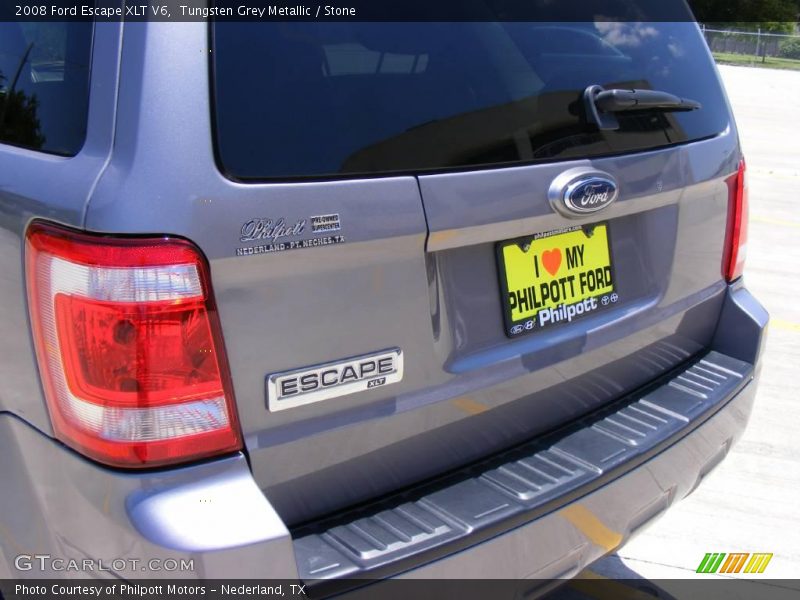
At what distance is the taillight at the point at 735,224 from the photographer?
2.68 metres

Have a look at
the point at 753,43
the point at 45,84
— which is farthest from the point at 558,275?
the point at 753,43

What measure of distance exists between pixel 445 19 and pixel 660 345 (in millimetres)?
1196

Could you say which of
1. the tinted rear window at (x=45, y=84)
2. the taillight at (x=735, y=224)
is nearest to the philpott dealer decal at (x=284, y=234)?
the tinted rear window at (x=45, y=84)

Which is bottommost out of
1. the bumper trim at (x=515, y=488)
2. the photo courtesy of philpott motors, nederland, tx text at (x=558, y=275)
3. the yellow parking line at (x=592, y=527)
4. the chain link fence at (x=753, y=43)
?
the yellow parking line at (x=592, y=527)

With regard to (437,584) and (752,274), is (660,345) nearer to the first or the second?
(437,584)

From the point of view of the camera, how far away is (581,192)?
6.68 feet

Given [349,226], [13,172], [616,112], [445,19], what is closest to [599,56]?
[616,112]

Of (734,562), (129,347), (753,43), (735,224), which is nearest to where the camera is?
(129,347)

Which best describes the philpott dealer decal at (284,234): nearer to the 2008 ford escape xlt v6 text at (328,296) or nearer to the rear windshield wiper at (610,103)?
the 2008 ford escape xlt v6 text at (328,296)

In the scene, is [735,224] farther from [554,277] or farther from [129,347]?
[129,347]

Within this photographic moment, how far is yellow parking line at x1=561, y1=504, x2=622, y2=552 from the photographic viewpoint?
6.59 ft

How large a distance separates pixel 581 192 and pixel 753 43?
142ft

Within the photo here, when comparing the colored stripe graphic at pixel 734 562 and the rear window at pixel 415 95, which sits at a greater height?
the rear window at pixel 415 95

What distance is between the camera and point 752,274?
6.39 meters
